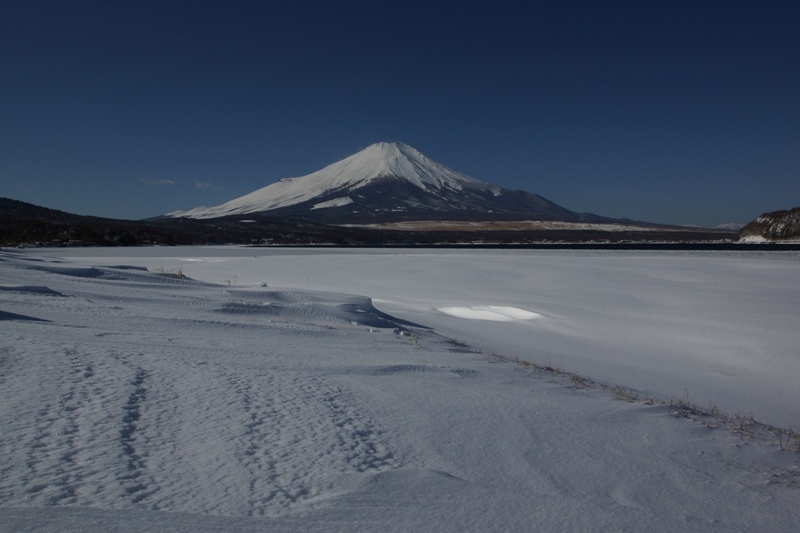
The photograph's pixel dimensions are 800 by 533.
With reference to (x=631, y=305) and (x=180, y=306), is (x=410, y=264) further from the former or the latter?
(x=180, y=306)

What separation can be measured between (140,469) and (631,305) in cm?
1453

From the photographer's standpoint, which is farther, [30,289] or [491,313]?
[491,313]

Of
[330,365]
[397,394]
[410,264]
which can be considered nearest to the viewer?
[397,394]

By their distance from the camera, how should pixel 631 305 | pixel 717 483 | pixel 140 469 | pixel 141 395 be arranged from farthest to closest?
pixel 631 305
pixel 141 395
pixel 717 483
pixel 140 469

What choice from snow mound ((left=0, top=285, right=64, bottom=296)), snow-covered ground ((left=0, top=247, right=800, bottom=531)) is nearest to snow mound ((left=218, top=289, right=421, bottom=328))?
snow-covered ground ((left=0, top=247, right=800, bottom=531))

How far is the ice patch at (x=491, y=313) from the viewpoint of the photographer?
13.4 meters

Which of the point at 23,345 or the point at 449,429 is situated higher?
the point at 23,345

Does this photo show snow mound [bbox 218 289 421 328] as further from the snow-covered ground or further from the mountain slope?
the mountain slope

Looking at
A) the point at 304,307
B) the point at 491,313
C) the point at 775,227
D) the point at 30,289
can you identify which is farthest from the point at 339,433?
the point at 775,227

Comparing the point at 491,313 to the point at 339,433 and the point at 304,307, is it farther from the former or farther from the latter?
the point at 339,433

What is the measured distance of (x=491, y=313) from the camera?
1403cm

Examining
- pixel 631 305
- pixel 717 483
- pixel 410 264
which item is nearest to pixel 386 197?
pixel 410 264

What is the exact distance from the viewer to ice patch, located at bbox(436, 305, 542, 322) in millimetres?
13359

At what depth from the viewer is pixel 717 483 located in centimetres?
323
